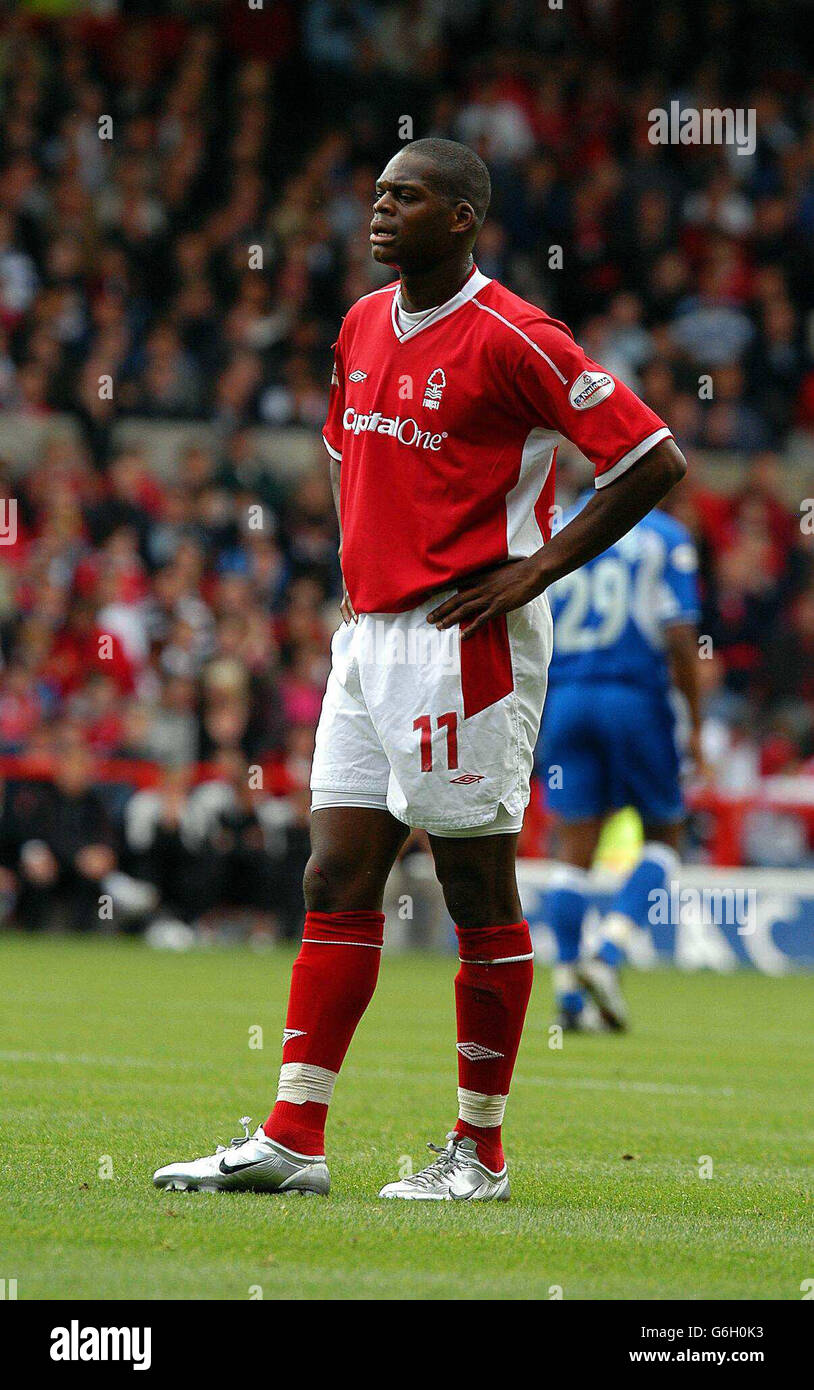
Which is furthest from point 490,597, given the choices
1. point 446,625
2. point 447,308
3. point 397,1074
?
point 397,1074

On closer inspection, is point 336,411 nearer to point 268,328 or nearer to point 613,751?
point 613,751

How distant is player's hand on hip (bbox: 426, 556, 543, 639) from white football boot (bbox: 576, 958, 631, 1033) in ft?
15.1

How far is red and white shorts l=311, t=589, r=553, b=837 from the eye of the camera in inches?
180

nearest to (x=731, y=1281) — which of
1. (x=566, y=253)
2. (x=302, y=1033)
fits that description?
(x=302, y=1033)

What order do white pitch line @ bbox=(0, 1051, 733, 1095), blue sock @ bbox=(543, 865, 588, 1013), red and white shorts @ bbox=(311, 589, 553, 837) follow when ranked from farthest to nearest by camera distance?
blue sock @ bbox=(543, 865, 588, 1013), white pitch line @ bbox=(0, 1051, 733, 1095), red and white shorts @ bbox=(311, 589, 553, 837)

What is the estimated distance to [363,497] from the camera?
15.4 ft

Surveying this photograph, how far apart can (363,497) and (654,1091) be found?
9.88 feet

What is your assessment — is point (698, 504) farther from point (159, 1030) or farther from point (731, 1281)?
point (731, 1281)

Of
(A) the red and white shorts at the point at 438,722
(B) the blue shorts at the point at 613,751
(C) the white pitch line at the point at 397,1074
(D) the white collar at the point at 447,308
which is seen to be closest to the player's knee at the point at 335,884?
(A) the red and white shorts at the point at 438,722

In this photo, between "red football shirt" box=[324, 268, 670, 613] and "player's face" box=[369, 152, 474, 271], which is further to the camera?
"player's face" box=[369, 152, 474, 271]

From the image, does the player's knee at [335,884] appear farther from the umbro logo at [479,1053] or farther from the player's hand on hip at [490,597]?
the player's hand on hip at [490,597]

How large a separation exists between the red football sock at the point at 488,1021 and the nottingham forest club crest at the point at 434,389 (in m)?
1.17

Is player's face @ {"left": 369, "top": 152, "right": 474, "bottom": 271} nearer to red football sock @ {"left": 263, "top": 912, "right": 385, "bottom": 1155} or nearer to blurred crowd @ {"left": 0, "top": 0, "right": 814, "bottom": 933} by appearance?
red football sock @ {"left": 263, "top": 912, "right": 385, "bottom": 1155}

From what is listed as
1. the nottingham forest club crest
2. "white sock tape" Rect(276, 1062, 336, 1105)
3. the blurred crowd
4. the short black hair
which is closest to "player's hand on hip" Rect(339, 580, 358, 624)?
the nottingham forest club crest
